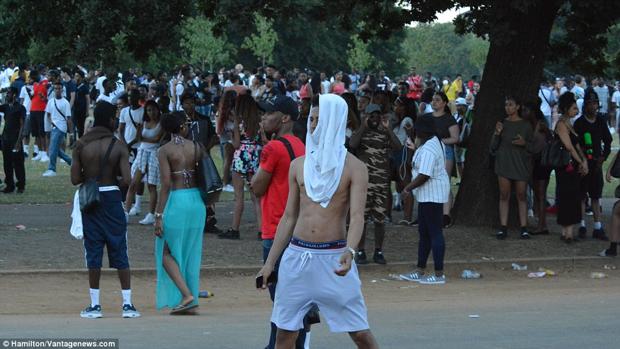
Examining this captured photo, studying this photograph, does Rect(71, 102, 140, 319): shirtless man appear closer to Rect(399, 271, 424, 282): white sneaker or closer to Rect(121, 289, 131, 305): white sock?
Rect(121, 289, 131, 305): white sock

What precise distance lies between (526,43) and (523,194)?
202 cm

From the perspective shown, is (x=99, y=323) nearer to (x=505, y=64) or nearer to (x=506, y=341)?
(x=506, y=341)

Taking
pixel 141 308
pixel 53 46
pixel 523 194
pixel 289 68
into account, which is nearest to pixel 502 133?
pixel 523 194

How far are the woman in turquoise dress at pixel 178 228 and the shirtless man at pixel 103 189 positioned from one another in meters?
0.37

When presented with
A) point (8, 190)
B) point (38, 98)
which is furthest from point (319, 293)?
point (38, 98)

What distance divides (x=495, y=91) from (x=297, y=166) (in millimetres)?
8799

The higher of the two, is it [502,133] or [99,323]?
[502,133]

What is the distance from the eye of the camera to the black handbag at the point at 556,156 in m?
15.0

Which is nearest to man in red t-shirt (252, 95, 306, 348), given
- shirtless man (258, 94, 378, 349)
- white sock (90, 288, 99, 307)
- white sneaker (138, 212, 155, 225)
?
shirtless man (258, 94, 378, 349)

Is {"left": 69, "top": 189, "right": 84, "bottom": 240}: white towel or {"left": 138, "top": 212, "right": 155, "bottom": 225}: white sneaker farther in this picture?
{"left": 138, "top": 212, "right": 155, "bottom": 225}: white sneaker

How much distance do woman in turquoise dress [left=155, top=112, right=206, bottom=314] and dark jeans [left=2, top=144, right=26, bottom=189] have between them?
392 inches

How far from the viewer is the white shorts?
23.0 feet

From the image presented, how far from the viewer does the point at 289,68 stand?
251ft

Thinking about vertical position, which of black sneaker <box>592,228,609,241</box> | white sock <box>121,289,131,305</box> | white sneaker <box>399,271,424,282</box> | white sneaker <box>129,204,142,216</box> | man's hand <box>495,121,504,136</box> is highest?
man's hand <box>495,121,504,136</box>
